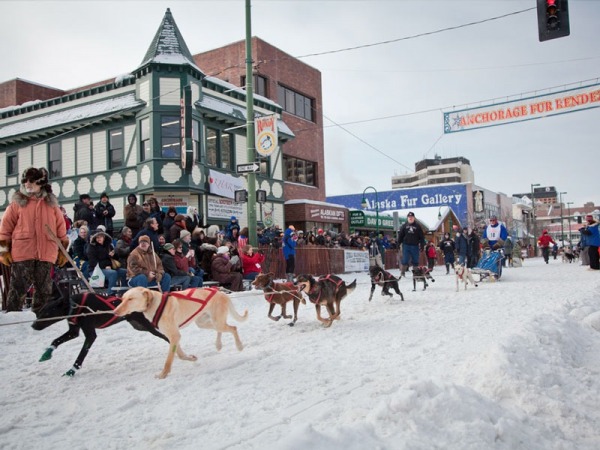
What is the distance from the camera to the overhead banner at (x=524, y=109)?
51.0 feet

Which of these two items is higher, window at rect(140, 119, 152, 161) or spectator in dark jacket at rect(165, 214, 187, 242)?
window at rect(140, 119, 152, 161)

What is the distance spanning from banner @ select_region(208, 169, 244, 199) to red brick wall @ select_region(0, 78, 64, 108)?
15193 mm

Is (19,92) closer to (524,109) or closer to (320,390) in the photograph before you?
(524,109)

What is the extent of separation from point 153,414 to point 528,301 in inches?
313

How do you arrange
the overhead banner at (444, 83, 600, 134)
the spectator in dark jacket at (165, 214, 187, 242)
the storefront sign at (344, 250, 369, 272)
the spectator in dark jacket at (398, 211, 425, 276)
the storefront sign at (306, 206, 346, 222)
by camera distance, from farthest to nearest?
the storefront sign at (306, 206, 346, 222), the storefront sign at (344, 250, 369, 272), the overhead banner at (444, 83, 600, 134), the spectator in dark jacket at (398, 211, 425, 276), the spectator in dark jacket at (165, 214, 187, 242)

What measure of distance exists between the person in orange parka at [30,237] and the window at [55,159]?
679 inches

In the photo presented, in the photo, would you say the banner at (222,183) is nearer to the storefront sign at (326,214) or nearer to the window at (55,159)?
the storefront sign at (326,214)

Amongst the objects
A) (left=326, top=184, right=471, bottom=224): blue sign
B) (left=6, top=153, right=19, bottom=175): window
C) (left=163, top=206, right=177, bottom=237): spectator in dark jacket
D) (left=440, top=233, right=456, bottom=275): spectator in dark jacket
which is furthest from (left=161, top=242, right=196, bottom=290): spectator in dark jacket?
(left=326, top=184, right=471, bottom=224): blue sign

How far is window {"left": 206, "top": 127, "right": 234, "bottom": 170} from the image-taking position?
66.3ft

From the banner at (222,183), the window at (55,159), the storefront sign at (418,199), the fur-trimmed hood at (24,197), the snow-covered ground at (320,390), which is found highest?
the storefront sign at (418,199)

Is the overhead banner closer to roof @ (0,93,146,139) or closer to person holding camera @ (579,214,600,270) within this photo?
person holding camera @ (579,214,600,270)

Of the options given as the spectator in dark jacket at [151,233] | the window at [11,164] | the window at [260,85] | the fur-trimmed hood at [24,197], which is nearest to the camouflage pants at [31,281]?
the fur-trimmed hood at [24,197]

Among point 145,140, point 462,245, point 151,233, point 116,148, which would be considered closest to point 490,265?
point 462,245

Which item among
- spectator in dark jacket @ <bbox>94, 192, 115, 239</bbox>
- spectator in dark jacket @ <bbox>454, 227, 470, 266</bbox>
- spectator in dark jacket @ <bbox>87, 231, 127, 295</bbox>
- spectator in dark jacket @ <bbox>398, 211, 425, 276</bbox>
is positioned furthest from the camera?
spectator in dark jacket @ <bbox>454, 227, 470, 266</bbox>
